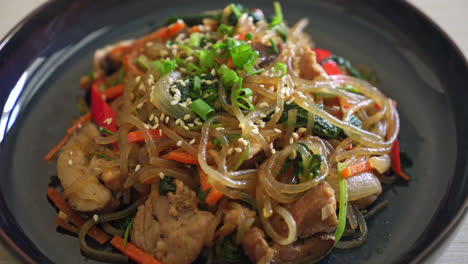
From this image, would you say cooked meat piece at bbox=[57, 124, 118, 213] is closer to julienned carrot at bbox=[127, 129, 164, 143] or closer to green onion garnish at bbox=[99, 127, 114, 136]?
green onion garnish at bbox=[99, 127, 114, 136]

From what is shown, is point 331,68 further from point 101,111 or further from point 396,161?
point 101,111

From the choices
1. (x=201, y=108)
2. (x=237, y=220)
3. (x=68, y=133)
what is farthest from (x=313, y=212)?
(x=68, y=133)

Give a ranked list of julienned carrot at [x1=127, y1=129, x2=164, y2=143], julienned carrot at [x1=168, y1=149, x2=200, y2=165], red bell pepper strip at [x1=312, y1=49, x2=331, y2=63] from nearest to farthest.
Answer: julienned carrot at [x1=168, y1=149, x2=200, y2=165] → julienned carrot at [x1=127, y1=129, x2=164, y2=143] → red bell pepper strip at [x1=312, y1=49, x2=331, y2=63]

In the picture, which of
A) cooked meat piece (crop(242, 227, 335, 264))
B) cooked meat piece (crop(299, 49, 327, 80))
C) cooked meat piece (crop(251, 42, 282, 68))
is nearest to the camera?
cooked meat piece (crop(242, 227, 335, 264))

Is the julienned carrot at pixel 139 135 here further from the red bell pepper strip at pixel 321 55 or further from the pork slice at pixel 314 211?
the red bell pepper strip at pixel 321 55

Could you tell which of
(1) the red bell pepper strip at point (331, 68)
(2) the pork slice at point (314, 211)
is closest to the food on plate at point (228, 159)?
(2) the pork slice at point (314, 211)

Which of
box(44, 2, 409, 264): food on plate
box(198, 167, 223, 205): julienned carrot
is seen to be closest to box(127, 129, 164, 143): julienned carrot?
box(44, 2, 409, 264): food on plate

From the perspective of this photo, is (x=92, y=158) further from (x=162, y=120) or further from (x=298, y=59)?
(x=298, y=59)

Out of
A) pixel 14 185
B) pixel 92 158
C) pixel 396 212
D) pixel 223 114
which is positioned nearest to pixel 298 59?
pixel 223 114
